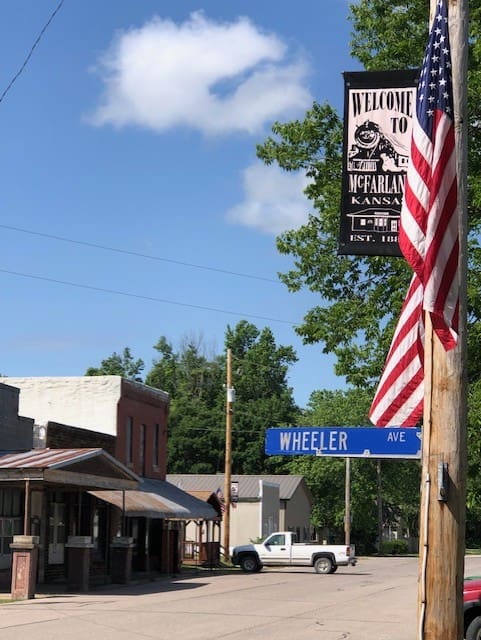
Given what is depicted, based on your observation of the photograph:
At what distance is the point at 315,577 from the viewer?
122 feet

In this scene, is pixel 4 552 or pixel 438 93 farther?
pixel 4 552

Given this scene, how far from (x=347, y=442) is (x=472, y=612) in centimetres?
571

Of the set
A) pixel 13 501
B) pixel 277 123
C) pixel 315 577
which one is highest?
pixel 277 123

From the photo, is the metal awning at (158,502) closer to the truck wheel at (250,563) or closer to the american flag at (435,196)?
the truck wheel at (250,563)

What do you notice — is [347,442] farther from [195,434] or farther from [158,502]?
[195,434]

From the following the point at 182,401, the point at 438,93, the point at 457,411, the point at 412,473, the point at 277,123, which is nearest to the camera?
the point at 457,411

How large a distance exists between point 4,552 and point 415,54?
17.9 metres

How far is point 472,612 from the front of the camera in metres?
14.6

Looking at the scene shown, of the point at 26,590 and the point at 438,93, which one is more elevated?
the point at 438,93

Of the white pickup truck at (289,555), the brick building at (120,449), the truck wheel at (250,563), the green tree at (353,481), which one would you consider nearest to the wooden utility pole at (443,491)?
the brick building at (120,449)

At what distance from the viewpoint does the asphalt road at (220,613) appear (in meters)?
16.7

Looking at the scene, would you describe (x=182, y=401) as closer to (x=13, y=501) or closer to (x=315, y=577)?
(x=315, y=577)

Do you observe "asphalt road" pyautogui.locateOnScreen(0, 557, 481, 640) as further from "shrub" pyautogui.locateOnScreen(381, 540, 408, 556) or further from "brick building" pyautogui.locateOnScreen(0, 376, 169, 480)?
"shrub" pyautogui.locateOnScreen(381, 540, 408, 556)

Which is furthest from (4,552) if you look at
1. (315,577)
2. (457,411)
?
(457,411)
